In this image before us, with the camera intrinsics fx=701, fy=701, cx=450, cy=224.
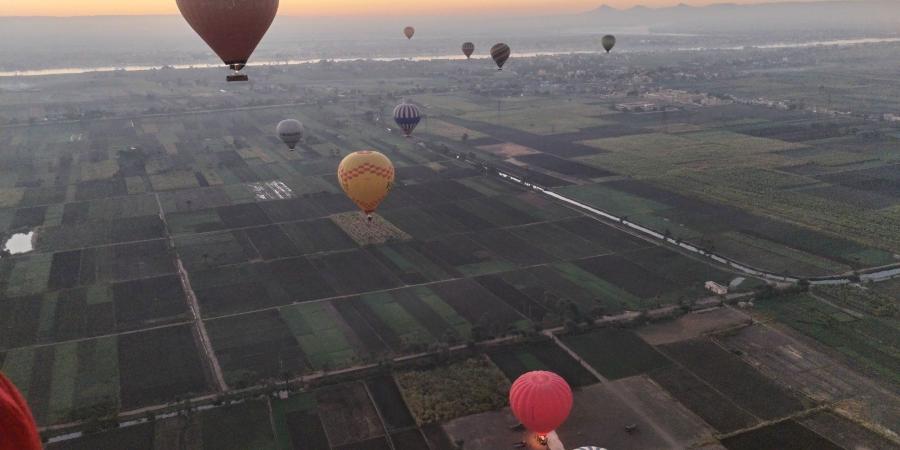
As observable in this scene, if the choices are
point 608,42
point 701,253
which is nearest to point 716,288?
point 701,253

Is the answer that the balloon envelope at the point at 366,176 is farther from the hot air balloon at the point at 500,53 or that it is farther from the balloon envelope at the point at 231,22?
the hot air balloon at the point at 500,53

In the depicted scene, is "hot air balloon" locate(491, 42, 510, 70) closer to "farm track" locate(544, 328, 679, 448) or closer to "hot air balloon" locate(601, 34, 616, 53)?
"hot air balloon" locate(601, 34, 616, 53)

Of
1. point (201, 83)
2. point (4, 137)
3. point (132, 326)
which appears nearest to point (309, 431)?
point (132, 326)

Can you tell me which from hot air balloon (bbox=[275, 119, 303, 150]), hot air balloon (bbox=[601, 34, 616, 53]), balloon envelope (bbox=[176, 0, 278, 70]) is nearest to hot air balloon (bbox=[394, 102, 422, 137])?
hot air balloon (bbox=[275, 119, 303, 150])

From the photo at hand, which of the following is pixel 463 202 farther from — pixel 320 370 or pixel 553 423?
pixel 553 423

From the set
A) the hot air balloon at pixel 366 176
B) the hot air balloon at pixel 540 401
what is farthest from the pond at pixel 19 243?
the hot air balloon at pixel 540 401

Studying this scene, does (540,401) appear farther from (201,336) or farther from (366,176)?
(201,336)
